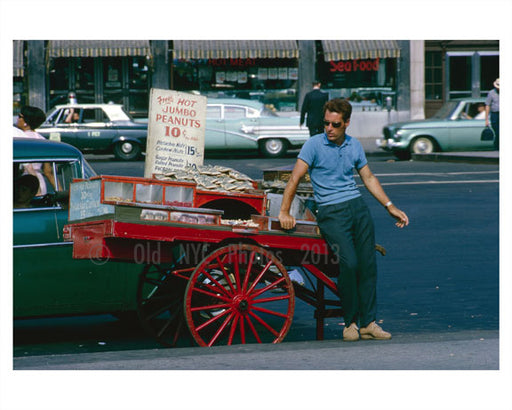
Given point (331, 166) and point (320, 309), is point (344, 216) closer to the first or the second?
point (331, 166)

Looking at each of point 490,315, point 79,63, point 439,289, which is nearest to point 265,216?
point 490,315

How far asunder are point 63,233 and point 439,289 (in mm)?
4145

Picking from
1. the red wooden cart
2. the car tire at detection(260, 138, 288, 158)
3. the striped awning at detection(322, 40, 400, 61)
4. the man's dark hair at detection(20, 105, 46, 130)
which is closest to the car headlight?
the car tire at detection(260, 138, 288, 158)

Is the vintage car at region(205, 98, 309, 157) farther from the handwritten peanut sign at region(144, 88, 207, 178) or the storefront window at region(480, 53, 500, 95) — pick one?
the handwritten peanut sign at region(144, 88, 207, 178)

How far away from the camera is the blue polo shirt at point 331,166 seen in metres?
6.40

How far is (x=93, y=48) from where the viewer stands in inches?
1172

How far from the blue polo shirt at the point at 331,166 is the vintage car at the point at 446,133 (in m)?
17.4

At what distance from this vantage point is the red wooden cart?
20.1 feet

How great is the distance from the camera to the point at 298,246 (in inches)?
253

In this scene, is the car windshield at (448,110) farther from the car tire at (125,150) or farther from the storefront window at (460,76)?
the storefront window at (460,76)

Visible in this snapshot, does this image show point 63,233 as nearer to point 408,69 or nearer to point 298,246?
point 298,246

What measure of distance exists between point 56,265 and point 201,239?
51.9 inches

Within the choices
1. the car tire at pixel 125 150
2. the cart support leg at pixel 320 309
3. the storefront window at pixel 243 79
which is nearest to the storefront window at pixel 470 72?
the storefront window at pixel 243 79

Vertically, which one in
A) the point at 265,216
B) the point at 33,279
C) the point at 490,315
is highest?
the point at 265,216
